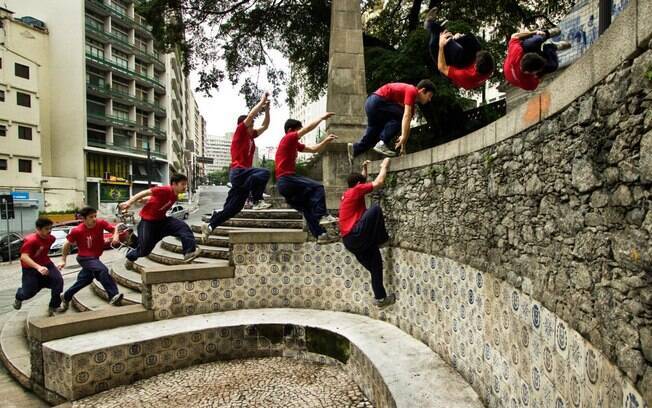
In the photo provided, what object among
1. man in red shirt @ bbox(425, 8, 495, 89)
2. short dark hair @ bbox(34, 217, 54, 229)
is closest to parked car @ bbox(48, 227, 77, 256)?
short dark hair @ bbox(34, 217, 54, 229)

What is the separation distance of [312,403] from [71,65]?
3746 cm

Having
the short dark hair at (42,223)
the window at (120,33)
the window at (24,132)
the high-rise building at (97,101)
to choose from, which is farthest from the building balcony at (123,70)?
the short dark hair at (42,223)

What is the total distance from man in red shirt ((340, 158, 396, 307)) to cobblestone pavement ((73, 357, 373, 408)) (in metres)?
1.46

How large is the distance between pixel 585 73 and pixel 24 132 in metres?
34.7

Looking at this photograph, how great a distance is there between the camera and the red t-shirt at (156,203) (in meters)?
5.36

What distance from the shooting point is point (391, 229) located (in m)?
5.32

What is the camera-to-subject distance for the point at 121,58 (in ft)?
116

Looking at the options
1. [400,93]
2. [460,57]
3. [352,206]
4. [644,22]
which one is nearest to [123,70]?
[400,93]

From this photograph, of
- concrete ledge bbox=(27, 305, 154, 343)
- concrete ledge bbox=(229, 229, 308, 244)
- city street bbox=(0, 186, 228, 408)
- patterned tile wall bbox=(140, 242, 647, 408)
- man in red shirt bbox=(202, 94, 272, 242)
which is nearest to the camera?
patterned tile wall bbox=(140, 242, 647, 408)

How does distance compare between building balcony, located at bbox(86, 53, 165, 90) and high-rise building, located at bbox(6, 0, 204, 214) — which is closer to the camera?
high-rise building, located at bbox(6, 0, 204, 214)

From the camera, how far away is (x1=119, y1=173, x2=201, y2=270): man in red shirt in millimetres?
5367

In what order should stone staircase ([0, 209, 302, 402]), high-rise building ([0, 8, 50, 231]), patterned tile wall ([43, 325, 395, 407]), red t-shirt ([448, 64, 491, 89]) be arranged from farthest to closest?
high-rise building ([0, 8, 50, 231]) < stone staircase ([0, 209, 302, 402]) < patterned tile wall ([43, 325, 395, 407]) < red t-shirt ([448, 64, 491, 89])

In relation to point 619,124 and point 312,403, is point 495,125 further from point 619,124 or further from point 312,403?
point 312,403

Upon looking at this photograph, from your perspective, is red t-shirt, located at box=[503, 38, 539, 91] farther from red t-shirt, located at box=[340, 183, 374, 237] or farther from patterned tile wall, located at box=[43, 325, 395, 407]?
patterned tile wall, located at box=[43, 325, 395, 407]
